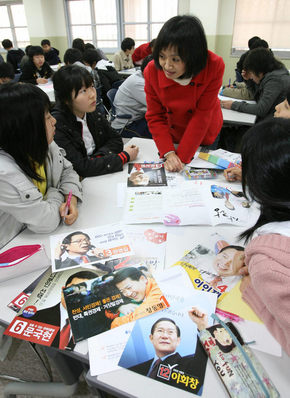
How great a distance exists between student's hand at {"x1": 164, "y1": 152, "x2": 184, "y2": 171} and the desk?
172 millimetres

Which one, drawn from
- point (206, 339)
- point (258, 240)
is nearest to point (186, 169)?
point (258, 240)

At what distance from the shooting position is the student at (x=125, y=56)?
A: 5.52m

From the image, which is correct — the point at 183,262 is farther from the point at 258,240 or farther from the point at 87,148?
the point at 87,148

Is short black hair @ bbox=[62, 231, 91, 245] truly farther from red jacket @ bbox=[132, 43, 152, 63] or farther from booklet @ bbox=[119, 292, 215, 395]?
red jacket @ bbox=[132, 43, 152, 63]

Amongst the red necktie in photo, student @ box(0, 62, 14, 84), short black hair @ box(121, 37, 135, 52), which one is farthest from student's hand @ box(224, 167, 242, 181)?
short black hair @ box(121, 37, 135, 52)

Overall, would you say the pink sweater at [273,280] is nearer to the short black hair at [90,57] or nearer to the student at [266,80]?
the student at [266,80]

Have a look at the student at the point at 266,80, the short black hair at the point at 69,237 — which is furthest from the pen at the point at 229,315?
the student at the point at 266,80

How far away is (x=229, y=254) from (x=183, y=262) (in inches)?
6.2

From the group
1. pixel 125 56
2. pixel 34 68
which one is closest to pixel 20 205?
pixel 34 68

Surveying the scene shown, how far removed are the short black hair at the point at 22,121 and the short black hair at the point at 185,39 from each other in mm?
576

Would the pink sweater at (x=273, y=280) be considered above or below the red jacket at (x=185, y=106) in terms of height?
below

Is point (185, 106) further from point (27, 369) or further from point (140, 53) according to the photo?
point (140, 53)

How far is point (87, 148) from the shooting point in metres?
1.67

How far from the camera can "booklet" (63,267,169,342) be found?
0.69m
